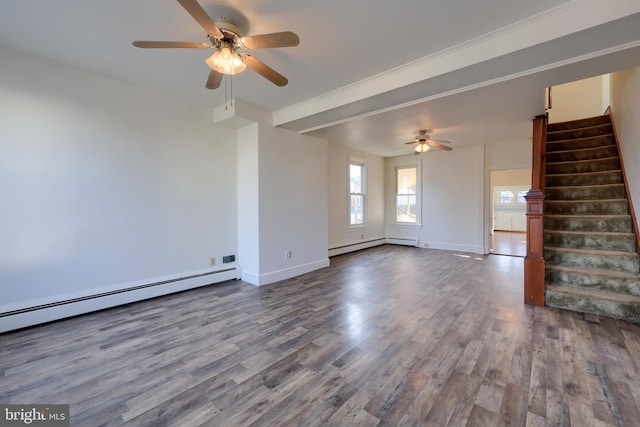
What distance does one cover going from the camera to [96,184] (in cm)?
306

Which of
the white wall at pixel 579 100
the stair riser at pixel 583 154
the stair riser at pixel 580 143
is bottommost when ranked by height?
the stair riser at pixel 583 154

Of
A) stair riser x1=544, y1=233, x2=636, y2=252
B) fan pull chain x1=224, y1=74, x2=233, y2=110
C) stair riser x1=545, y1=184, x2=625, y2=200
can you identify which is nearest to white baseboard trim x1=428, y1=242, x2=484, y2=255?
stair riser x1=545, y1=184, x2=625, y2=200

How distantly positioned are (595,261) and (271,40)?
4441mm

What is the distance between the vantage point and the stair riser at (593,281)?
2.91 meters

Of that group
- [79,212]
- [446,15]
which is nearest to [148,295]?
[79,212]

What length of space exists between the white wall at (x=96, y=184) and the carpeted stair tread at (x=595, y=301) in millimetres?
4584

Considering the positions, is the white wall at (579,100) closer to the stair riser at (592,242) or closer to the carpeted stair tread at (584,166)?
the carpeted stair tread at (584,166)

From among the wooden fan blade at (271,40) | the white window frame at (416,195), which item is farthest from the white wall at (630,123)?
the wooden fan blade at (271,40)

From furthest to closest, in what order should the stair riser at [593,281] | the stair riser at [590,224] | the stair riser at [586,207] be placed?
the stair riser at [586,207] < the stair riser at [590,224] < the stair riser at [593,281]

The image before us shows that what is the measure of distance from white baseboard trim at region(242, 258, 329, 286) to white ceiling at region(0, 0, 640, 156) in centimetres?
264

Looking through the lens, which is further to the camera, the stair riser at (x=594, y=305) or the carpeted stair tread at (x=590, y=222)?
the carpeted stair tread at (x=590, y=222)

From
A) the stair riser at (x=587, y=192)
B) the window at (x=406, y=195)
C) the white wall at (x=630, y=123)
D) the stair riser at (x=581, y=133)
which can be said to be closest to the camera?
the white wall at (x=630, y=123)

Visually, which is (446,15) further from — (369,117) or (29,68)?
(29,68)

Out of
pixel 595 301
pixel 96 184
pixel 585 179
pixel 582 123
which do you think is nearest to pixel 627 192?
pixel 585 179
